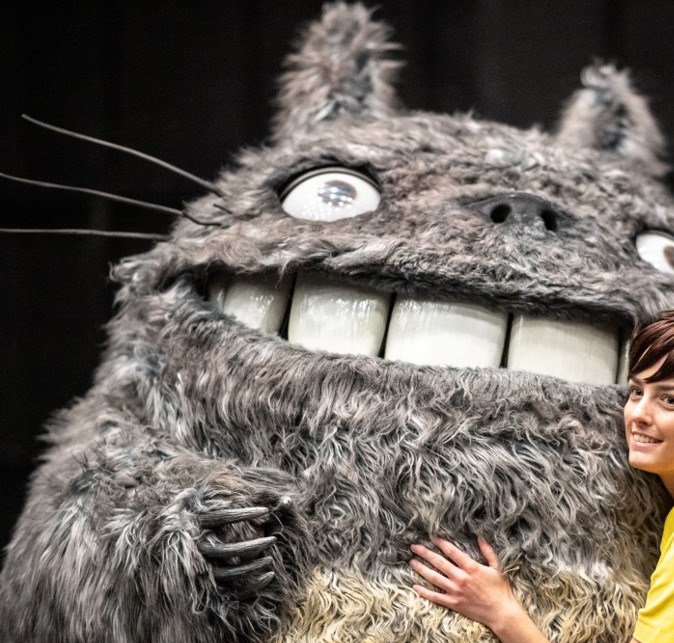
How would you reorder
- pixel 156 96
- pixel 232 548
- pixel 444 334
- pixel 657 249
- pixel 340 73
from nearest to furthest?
pixel 232 548 < pixel 444 334 < pixel 657 249 < pixel 340 73 < pixel 156 96

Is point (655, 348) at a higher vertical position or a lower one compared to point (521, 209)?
lower

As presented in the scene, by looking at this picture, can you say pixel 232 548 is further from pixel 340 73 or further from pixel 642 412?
pixel 340 73

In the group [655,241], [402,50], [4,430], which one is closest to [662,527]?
[655,241]

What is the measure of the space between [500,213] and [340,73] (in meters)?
0.39

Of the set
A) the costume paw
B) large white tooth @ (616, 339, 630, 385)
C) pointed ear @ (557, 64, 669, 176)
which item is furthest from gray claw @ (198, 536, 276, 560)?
pointed ear @ (557, 64, 669, 176)

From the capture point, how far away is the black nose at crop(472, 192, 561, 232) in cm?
92

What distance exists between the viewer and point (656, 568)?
2.72 ft

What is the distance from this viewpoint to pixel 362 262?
865 mm

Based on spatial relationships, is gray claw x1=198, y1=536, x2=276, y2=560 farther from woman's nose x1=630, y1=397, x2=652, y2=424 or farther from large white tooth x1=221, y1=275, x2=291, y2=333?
woman's nose x1=630, y1=397, x2=652, y2=424

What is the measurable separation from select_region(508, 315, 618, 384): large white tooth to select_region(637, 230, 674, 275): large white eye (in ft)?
0.47

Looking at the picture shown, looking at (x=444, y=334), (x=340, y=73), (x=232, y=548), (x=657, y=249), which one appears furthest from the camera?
(x=340, y=73)

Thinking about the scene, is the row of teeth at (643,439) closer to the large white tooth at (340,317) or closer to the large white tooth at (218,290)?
the large white tooth at (340,317)

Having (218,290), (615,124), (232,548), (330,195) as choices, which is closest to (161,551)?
(232,548)

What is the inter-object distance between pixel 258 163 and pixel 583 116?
49 centimetres
